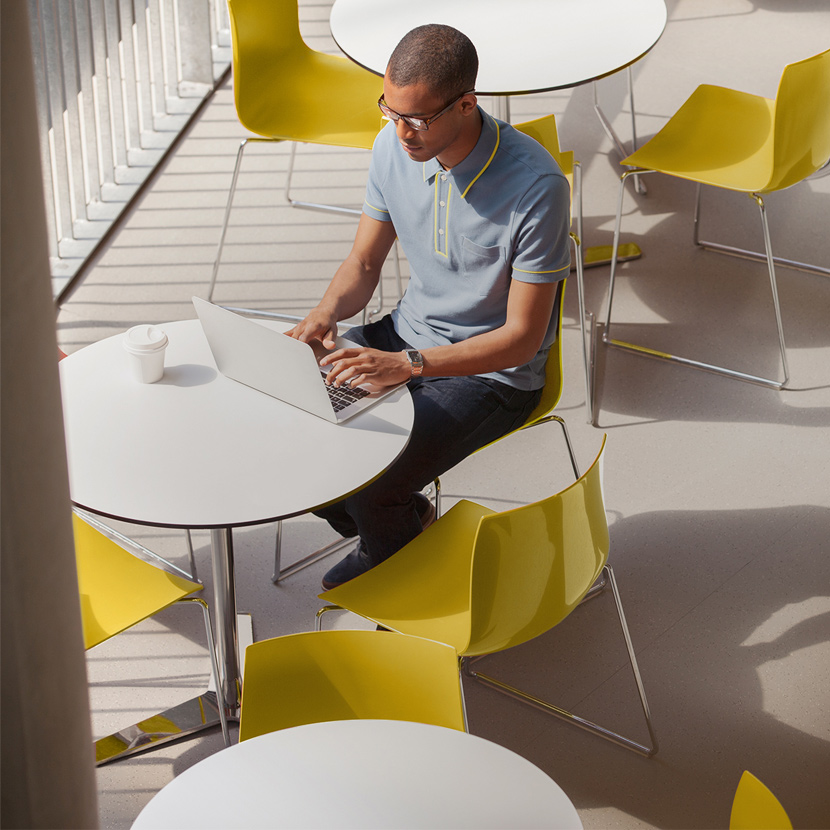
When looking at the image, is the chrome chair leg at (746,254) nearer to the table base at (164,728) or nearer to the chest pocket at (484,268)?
the chest pocket at (484,268)

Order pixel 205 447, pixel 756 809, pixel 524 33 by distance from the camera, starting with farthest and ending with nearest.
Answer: pixel 524 33
pixel 205 447
pixel 756 809

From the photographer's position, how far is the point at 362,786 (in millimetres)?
1440

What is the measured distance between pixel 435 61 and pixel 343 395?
790mm

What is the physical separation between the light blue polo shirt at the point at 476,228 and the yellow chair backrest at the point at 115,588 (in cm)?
94

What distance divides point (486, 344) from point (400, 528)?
0.50m

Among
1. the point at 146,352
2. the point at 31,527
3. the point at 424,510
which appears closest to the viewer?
the point at 31,527

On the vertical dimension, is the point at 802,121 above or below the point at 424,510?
above

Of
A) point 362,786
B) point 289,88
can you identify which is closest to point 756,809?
point 362,786

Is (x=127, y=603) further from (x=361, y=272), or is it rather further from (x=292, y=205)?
(x=292, y=205)

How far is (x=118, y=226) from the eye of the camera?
4.51 metres

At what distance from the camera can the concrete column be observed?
21.1 inches

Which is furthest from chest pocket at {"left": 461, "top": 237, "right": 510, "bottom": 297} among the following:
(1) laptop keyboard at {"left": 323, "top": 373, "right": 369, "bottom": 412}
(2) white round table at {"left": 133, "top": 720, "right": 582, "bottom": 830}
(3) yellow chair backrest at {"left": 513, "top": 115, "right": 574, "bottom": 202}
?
(2) white round table at {"left": 133, "top": 720, "right": 582, "bottom": 830}

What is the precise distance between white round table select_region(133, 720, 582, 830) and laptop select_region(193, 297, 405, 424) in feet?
2.61

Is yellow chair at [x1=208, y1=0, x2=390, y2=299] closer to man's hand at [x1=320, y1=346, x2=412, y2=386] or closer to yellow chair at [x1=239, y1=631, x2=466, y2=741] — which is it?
man's hand at [x1=320, y1=346, x2=412, y2=386]
